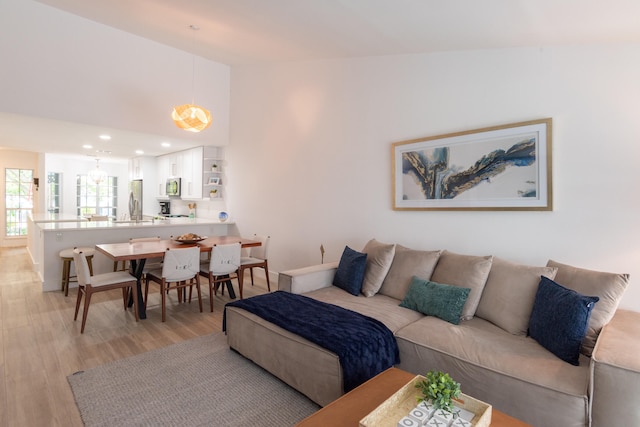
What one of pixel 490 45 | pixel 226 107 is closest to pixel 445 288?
pixel 490 45

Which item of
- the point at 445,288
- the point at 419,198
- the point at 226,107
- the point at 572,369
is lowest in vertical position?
the point at 572,369

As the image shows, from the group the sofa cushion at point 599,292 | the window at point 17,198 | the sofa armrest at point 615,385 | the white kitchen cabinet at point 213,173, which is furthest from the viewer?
the window at point 17,198

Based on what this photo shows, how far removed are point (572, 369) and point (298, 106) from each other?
4.31 m

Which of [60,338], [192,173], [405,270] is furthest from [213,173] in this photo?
[405,270]

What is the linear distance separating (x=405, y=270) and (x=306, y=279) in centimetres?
98

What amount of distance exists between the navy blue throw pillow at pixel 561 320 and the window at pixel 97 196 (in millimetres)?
10733

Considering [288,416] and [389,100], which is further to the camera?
[389,100]

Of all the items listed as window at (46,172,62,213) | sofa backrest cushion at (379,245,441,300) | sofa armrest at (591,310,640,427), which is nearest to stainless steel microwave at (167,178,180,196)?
window at (46,172,62,213)

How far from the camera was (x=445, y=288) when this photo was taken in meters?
2.68

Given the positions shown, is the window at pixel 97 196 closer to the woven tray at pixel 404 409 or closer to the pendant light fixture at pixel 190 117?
the pendant light fixture at pixel 190 117

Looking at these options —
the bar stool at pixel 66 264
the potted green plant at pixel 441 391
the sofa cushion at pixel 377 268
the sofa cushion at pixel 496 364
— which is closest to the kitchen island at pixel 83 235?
the bar stool at pixel 66 264

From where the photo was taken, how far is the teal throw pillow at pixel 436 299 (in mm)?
2523

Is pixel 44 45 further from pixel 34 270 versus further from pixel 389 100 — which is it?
pixel 389 100

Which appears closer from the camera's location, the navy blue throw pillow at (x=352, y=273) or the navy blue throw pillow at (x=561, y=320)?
the navy blue throw pillow at (x=561, y=320)
